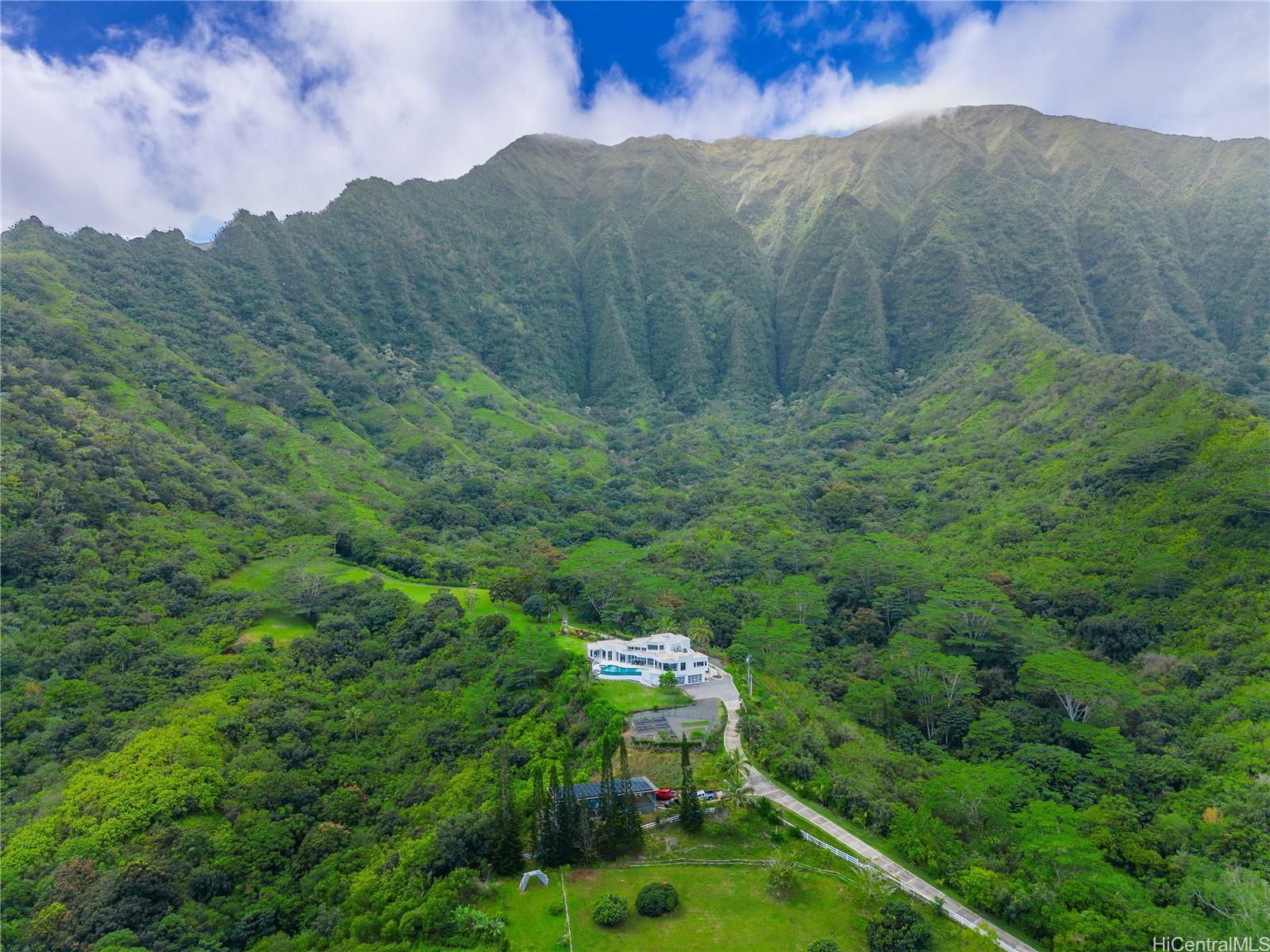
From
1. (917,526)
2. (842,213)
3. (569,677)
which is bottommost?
(569,677)

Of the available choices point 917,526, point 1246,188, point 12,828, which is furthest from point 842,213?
point 12,828

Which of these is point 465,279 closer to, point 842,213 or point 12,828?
point 842,213

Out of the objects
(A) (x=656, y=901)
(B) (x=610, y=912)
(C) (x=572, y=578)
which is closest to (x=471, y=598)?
(C) (x=572, y=578)

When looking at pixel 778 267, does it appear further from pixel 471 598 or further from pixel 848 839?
pixel 848 839

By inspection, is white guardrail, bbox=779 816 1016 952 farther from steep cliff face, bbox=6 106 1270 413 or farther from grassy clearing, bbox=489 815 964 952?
steep cliff face, bbox=6 106 1270 413

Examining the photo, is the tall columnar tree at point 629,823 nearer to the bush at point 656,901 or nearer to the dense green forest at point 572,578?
the bush at point 656,901

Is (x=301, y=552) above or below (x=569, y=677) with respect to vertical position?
above

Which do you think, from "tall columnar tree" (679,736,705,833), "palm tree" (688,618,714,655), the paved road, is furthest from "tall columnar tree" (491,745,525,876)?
"palm tree" (688,618,714,655)
